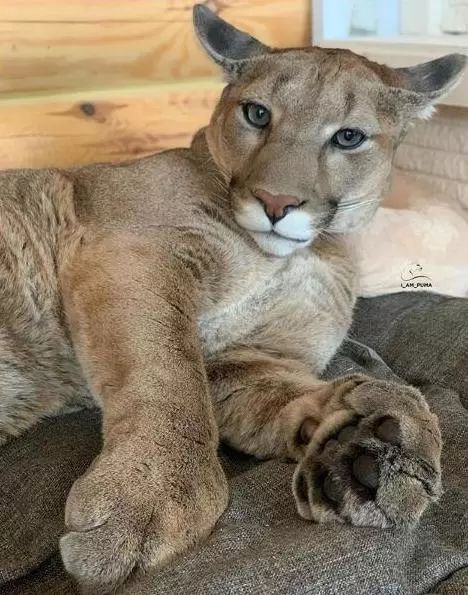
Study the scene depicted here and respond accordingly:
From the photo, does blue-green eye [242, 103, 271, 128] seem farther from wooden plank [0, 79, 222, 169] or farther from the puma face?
wooden plank [0, 79, 222, 169]

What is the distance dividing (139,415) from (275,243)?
16.9 inches

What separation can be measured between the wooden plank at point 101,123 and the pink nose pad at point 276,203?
0.86 metres

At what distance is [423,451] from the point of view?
3.26 ft

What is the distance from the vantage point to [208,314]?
141 cm

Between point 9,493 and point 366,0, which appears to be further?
point 366,0

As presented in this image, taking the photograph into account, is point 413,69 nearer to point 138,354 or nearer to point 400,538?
point 138,354

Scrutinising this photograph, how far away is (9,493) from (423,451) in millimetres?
599

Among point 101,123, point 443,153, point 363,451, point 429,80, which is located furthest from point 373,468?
point 443,153

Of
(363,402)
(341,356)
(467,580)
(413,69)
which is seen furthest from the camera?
(341,356)

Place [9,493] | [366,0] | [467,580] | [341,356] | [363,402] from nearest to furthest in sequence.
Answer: [467,580], [363,402], [9,493], [341,356], [366,0]

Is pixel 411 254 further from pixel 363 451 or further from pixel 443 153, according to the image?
pixel 363 451

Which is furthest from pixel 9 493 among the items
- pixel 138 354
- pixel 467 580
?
pixel 467 580

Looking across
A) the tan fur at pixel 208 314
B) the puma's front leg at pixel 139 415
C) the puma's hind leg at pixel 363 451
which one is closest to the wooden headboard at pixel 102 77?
the tan fur at pixel 208 314

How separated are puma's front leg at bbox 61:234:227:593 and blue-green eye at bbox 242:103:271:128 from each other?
10.9 inches
